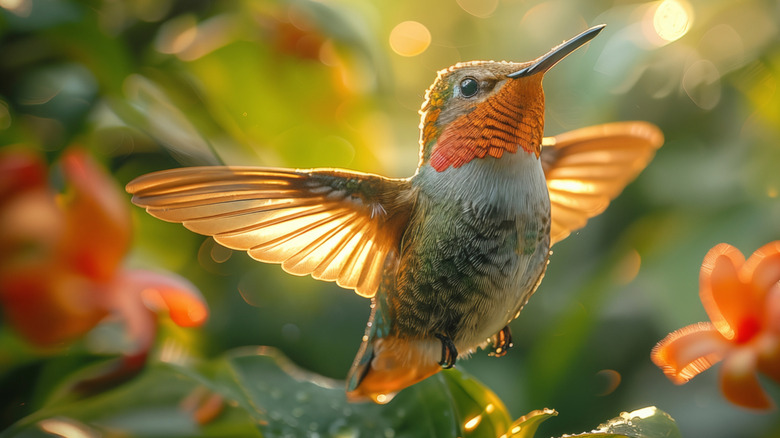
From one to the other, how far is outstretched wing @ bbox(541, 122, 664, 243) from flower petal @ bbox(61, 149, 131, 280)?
0.46 meters

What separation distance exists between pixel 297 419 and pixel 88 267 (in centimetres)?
28

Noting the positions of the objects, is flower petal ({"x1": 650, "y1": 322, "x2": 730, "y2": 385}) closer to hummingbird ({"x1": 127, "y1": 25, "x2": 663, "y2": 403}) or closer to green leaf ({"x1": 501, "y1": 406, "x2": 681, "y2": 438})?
green leaf ({"x1": 501, "y1": 406, "x2": 681, "y2": 438})

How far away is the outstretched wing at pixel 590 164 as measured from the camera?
2.13 feet

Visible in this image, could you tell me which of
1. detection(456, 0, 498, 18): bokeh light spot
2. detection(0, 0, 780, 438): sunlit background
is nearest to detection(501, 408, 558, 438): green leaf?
detection(0, 0, 780, 438): sunlit background

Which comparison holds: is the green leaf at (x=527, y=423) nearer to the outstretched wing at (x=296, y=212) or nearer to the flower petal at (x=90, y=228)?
the outstretched wing at (x=296, y=212)

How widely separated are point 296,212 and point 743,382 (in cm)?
41

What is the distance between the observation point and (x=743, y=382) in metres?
0.59

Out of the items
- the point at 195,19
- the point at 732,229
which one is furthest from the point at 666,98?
the point at 195,19

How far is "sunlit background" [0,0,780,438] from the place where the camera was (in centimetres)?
90

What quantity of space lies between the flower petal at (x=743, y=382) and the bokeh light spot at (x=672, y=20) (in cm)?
87

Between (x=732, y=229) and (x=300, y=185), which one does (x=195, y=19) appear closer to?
(x=300, y=185)

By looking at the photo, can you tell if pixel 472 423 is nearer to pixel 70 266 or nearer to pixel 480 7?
pixel 70 266

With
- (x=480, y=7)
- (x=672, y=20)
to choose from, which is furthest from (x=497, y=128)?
(x=480, y=7)

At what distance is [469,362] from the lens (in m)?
1.18
